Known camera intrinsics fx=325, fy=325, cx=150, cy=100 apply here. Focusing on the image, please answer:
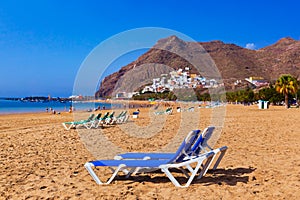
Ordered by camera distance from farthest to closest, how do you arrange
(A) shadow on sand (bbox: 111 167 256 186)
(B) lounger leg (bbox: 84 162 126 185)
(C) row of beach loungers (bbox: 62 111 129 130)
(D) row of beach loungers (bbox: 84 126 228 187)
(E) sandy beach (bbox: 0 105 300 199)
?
(C) row of beach loungers (bbox: 62 111 129 130) → (A) shadow on sand (bbox: 111 167 256 186) → (B) lounger leg (bbox: 84 162 126 185) → (D) row of beach loungers (bbox: 84 126 228 187) → (E) sandy beach (bbox: 0 105 300 199)

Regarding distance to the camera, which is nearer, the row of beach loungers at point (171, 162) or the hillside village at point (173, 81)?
the row of beach loungers at point (171, 162)

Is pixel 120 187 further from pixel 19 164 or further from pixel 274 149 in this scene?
pixel 274 149

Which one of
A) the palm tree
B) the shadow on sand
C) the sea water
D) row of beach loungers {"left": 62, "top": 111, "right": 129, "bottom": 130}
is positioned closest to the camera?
the shadow on sand

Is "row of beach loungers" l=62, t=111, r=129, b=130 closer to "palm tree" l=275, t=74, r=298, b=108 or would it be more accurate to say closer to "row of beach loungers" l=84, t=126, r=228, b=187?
"row of beach loungers" l=84, t=126, r=228, b=187

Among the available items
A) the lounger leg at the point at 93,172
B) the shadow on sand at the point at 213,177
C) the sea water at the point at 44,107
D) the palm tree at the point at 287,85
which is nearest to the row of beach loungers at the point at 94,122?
the shadow on sand at the point at 213,177

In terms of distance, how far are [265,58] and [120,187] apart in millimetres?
155804

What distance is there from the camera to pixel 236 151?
7.51 m

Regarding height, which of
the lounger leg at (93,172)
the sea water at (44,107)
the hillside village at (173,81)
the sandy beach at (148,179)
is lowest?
the sea water at (44,107)

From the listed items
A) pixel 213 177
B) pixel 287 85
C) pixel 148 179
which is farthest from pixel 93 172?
pixel 287 85

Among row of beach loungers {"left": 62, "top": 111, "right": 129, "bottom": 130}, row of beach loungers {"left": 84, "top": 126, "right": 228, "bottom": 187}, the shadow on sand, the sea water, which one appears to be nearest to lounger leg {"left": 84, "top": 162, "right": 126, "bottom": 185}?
row of beach loungers {"left": 84, "top": 126, "right": 228, "bottom": 187}

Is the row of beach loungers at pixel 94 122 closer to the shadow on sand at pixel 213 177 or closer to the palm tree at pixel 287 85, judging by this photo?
the shadow on sand at pixel 213 177

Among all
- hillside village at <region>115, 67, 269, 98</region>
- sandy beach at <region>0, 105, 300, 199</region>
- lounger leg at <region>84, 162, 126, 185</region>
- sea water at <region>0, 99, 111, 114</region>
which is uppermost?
hillside village at <region>115, 67, 269, 98</region>

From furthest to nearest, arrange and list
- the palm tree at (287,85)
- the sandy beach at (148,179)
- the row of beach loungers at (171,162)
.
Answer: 1. the palm tree at (287,85)
2. the row of beach loungers at (171,162)
3. the sandy beach at (148,179)

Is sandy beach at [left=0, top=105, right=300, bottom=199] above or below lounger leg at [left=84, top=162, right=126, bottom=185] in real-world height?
below
